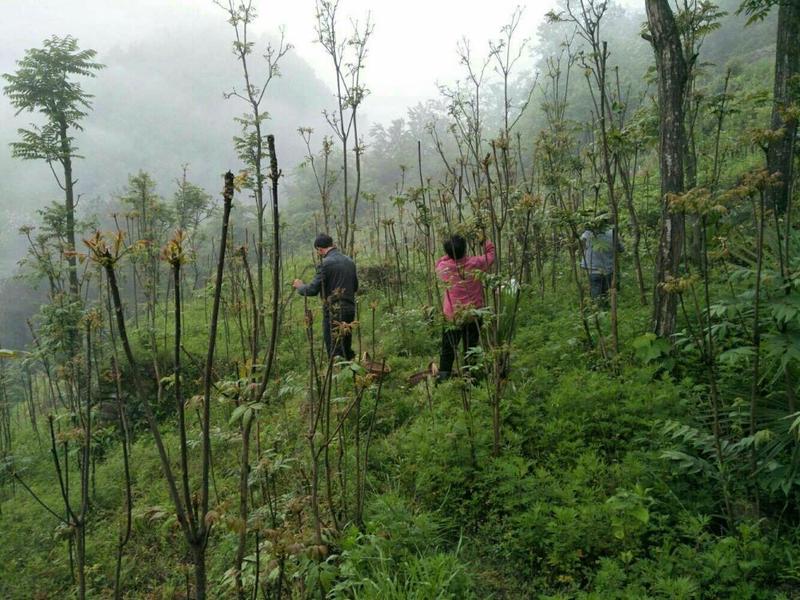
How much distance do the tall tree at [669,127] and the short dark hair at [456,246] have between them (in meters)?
1.62

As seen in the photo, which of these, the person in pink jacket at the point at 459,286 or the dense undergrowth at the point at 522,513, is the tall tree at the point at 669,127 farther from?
the person in pink jacket at the point at 459,286

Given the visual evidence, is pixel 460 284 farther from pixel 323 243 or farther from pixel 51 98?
pixel 51 98

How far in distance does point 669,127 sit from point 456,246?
198 centimetres

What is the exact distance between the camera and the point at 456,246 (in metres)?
4.55

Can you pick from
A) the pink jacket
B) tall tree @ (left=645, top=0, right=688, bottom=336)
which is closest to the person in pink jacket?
the pink jacket

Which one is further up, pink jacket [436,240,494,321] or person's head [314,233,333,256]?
person's head [314,233,333,256]

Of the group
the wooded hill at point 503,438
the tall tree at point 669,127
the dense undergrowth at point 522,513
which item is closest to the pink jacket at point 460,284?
the wooded hill at point 503,438

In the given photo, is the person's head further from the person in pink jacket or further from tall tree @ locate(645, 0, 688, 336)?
tall tree @ locate(645, 0, 688, 336)

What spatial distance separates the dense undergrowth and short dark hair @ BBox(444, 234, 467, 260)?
1.17m

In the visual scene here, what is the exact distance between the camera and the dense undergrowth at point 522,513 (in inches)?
97.0

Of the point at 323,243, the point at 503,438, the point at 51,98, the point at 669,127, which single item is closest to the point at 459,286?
the point at 503,438

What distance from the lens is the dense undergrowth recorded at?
2465mm

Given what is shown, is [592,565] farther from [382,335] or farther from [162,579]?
[382,335]

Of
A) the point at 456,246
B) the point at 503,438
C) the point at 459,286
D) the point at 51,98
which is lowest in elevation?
the point at 503,438
